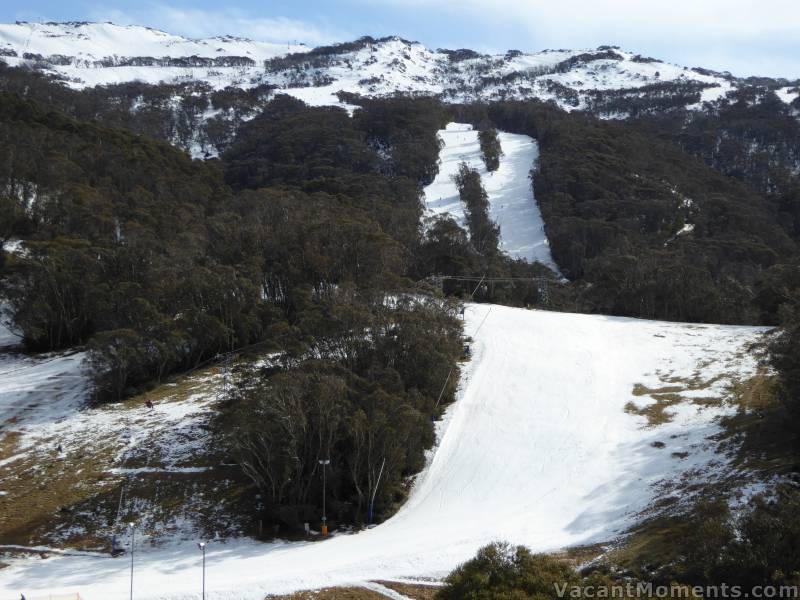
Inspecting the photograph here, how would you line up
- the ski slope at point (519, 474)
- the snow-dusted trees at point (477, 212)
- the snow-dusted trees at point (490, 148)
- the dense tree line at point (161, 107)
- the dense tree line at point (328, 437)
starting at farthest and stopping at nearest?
the dense tree line at point (161, 107) → the snow-dusted trees at point (490, 148) → the snow-dusted trees at point (477, 212) → the dense tree line at point (328, 437) → the ski slope at point (519, 474)

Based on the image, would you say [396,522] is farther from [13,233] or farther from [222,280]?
[13,233]

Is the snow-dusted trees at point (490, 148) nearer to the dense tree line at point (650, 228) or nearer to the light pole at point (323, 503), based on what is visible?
the dense tree line at point (650, 228)

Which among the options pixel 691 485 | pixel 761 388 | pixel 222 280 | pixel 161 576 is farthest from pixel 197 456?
pixel 761 388

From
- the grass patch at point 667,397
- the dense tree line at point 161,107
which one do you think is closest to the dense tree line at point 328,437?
the grass patch at point 667,397

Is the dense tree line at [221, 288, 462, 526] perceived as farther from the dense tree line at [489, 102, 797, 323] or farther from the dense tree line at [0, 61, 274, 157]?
the dense tree line at [0, 61, 274, 157]

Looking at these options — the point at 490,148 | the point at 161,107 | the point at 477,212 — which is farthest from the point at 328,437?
the point at 161,107

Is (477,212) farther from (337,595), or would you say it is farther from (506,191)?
(337,595)
